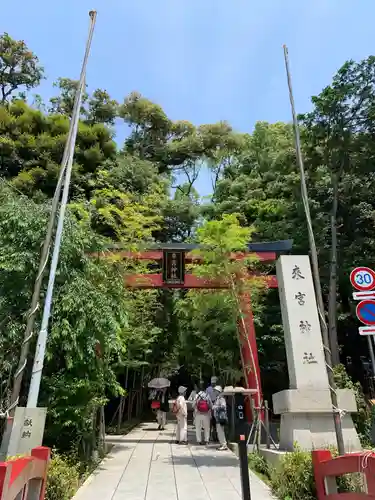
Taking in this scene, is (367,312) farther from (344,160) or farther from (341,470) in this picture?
(344,160)

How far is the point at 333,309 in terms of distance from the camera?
53.1 feet

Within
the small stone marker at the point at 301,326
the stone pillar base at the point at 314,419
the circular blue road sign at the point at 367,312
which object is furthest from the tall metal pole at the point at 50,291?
the circular blue road sign at the point at 367,312

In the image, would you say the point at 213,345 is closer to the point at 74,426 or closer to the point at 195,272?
the point at 195,272

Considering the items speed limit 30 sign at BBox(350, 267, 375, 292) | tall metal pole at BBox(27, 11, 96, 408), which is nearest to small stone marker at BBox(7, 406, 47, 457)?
tall metal pole at BBox(27, 11, 96, 408)

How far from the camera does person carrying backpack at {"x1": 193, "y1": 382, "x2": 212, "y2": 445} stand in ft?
36.8

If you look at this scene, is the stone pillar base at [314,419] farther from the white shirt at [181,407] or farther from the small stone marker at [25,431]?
the white shirt at [181,407]

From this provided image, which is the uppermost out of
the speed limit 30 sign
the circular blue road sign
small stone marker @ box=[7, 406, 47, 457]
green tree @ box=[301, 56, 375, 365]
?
green tree @ box=[301, 56, 375, 365]

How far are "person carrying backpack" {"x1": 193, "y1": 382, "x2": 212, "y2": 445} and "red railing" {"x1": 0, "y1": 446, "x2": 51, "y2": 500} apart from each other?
6.84 meters

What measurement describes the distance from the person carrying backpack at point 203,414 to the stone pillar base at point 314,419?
149 inches

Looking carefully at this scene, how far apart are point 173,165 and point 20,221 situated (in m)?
23.8

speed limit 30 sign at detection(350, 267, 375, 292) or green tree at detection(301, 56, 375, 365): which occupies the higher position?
green tree at detection(301, 56, 375, 365)

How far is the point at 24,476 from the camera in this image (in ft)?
13.0

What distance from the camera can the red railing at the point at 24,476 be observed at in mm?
3111

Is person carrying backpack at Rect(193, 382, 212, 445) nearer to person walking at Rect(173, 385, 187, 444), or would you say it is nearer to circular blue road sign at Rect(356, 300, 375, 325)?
person walking at Rect(173, 385, 187, 444)
